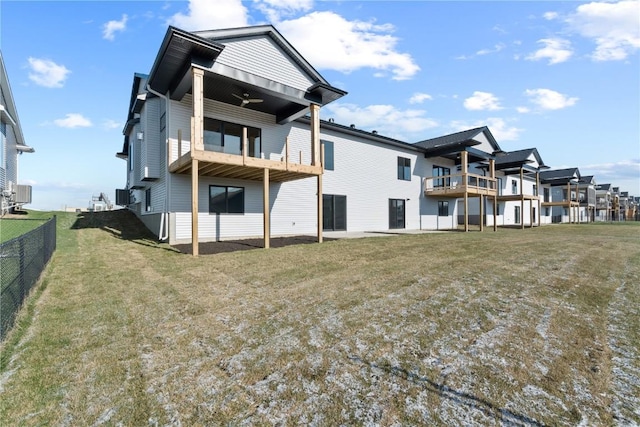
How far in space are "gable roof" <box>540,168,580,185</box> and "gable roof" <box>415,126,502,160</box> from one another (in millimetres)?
20570

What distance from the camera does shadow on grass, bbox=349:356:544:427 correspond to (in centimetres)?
220

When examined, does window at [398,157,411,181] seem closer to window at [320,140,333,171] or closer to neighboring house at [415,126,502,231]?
neighboring house at [415,126,502,231]

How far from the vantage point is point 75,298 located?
16.8ft

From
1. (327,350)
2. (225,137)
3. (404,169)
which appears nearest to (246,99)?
(225,137)

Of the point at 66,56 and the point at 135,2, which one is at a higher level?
the point at 135,2

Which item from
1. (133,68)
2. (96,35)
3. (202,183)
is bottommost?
(202,183)

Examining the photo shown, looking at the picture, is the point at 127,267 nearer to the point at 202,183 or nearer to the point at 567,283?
the point at 202,183

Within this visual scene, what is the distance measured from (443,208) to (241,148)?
1755cm

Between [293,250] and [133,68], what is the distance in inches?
487

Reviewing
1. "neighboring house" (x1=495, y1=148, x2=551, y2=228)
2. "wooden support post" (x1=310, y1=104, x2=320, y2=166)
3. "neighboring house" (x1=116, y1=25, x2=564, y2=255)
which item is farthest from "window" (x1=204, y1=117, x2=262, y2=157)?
"neighboring house" (x1=495, y1=148, x2=551, y2=228)

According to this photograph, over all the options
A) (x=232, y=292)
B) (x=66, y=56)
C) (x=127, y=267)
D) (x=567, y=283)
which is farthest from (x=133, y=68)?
(x=567, y=283)

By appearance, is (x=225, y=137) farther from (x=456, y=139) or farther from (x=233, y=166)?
(x=456, y=139)

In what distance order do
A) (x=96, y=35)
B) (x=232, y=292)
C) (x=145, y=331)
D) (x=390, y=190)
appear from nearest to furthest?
(x=145, y=331), (x=232, y=292), (x=96, y=35), (x=390, y=190)

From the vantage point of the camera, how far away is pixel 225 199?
13.1m
